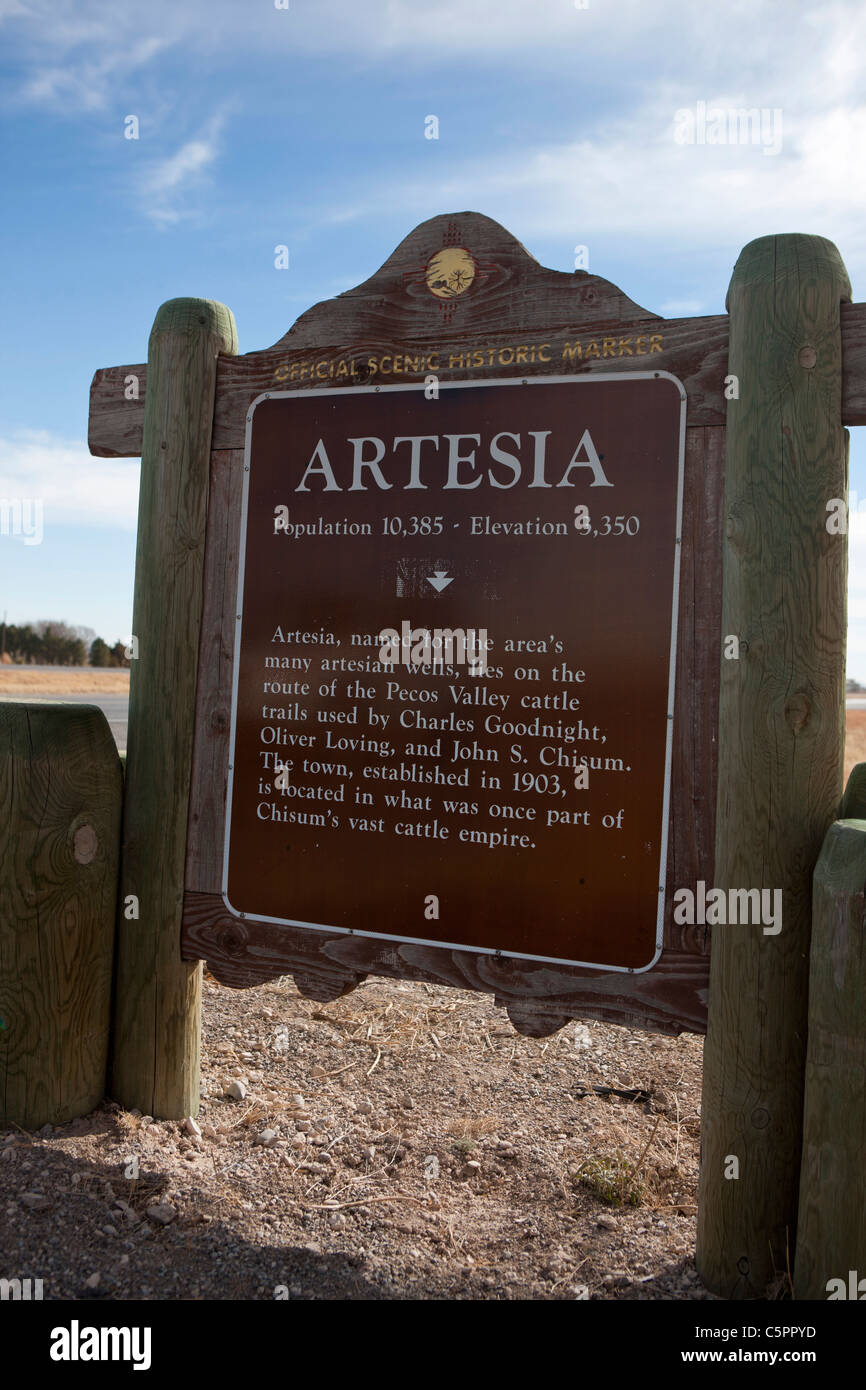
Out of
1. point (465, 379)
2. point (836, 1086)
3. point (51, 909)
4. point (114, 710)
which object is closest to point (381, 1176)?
point (51, 909)

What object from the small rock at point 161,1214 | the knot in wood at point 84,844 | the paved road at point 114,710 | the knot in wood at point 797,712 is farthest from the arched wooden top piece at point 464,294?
the paved road at point 114,710

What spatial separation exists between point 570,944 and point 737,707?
31.9 inches

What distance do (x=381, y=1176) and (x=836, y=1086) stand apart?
155 cm

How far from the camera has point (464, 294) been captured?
2.99 meters

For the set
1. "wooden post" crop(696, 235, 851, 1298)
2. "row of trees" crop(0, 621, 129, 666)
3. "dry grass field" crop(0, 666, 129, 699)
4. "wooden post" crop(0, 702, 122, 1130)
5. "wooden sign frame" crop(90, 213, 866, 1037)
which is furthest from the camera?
"row of trees" crop(0, 621, 129, 666)

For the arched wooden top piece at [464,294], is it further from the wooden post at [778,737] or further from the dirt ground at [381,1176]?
the dirt ground at [381,1176]

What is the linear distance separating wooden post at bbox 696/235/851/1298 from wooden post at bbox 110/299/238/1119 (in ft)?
5.73

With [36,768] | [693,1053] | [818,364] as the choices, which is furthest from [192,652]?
[693,1053]

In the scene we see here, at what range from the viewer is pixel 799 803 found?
8.20ft

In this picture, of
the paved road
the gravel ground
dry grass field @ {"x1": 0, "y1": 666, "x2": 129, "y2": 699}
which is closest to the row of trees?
dry grass field @ {"x1": 0, "y1": 666, "x2": 129, "y2": 699}

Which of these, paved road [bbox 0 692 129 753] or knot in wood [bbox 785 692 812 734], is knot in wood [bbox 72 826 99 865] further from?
paved road [bbox 0 692 129 753]

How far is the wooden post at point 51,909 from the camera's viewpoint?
312cm

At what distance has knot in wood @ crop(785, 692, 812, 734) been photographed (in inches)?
98.2

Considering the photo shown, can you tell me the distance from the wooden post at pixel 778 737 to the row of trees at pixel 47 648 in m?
55.8
